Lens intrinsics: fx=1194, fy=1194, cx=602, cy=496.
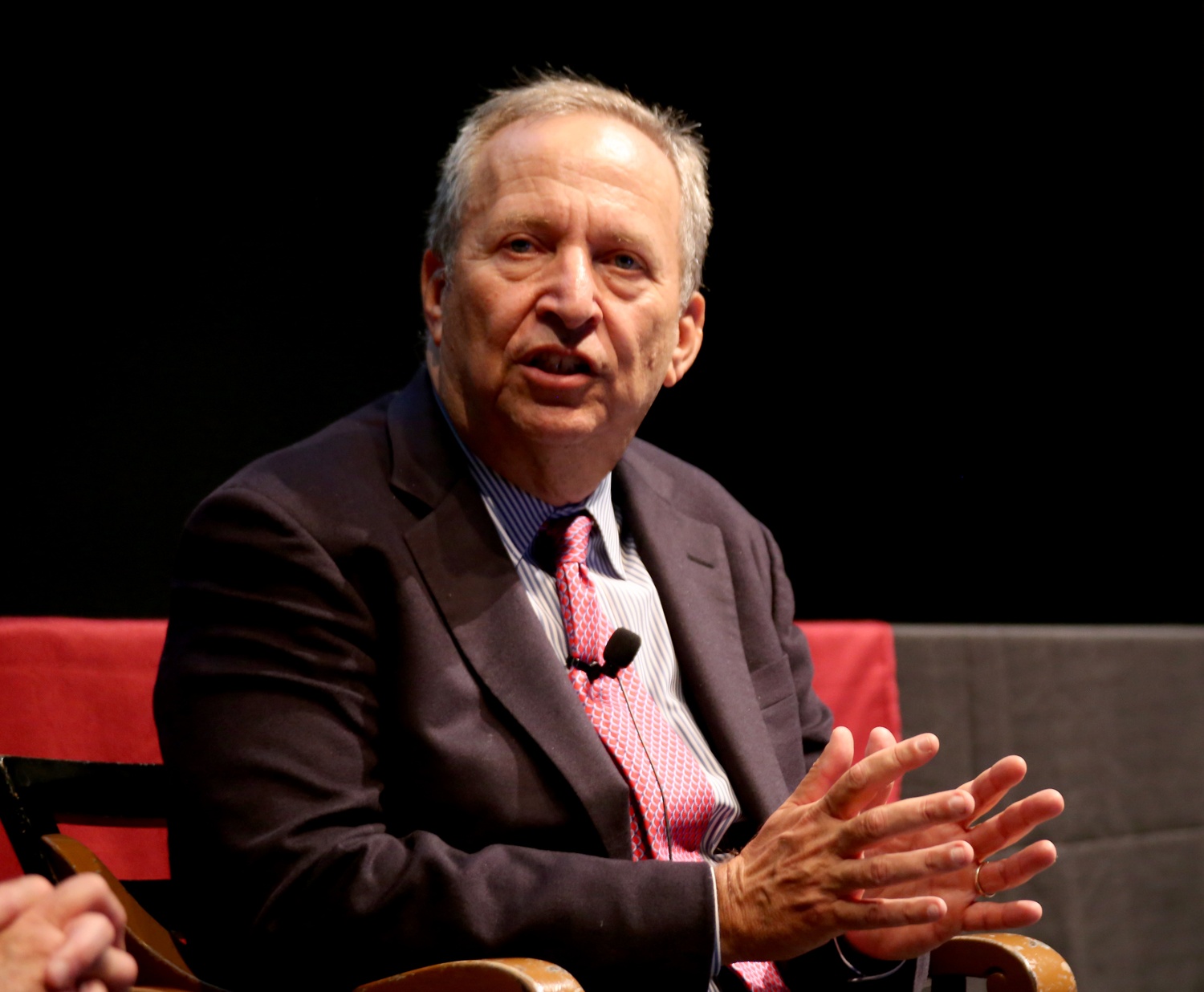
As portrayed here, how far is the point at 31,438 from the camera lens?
2.23 m

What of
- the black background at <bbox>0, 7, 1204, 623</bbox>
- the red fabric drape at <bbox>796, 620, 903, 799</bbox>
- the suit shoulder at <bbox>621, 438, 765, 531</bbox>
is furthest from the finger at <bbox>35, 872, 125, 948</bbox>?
the black background at <bbox>0, 7, 1204, 623</bbox>

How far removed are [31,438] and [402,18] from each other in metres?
Result: 1.20

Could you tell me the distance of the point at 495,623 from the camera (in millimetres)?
1564

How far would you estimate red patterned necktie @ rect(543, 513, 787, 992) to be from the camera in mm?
1582

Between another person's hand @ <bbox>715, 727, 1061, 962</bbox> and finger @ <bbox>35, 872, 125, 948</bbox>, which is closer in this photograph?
finger @ <bbox>35, 872, 125, 948</bbox>

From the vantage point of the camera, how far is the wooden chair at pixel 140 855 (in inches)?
47.9

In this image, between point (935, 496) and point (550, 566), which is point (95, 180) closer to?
point (550, 566)

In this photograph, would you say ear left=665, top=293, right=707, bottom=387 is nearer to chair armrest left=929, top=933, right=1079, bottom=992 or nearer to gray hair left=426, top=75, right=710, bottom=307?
Answer: gray hair left=426, top=75, right=710, bottom=307

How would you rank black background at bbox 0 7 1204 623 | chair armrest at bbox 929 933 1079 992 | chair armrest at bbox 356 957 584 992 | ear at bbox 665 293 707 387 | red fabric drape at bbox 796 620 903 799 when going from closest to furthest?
1. chair armrest at bbox 356 957 584 992
2. chair armrest at bbox 929 933 1079 992
3. ear at bbox 665 293 707 387
4. red fabric drape at bbox 796 620 903 799
5. black background at bbox 0 7 1204 623

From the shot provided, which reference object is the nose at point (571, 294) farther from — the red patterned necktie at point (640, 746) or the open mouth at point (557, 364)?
the red patterned necktie at point (640, 746)

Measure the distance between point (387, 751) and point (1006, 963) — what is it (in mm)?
833

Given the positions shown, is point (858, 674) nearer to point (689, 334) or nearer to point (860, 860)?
point (689, 334)

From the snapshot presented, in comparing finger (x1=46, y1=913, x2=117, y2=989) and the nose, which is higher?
the nose

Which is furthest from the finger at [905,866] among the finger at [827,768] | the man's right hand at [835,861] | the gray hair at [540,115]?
the gray hair at [540,115]
